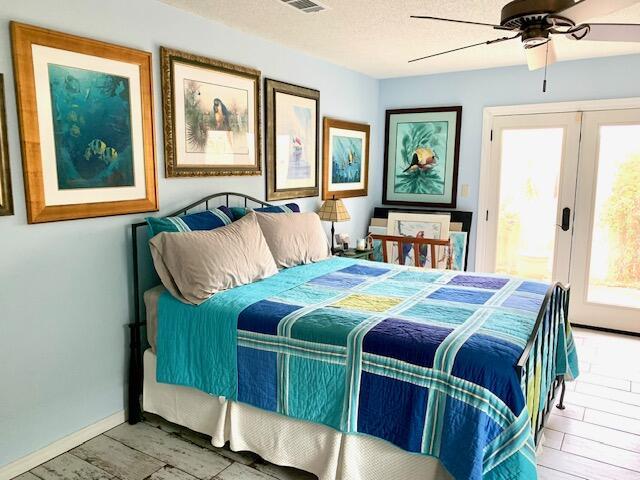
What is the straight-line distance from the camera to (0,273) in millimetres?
2146

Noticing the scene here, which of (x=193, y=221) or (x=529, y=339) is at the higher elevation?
(x=193, y=221)

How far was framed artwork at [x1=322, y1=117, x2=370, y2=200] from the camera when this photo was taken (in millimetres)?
4438

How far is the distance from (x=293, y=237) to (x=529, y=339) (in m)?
1.72

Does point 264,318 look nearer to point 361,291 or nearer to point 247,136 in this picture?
point 361,291

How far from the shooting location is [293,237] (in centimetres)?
323

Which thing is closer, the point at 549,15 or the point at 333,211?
the point at 549,15

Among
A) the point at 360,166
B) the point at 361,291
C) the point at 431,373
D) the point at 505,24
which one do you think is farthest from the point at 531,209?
the point at 431,373

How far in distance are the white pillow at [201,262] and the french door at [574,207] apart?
9.66 ft

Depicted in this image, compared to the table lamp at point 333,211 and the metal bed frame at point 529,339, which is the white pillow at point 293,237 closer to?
the metal bed frame at point 529,339

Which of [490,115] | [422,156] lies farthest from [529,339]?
[422,156]

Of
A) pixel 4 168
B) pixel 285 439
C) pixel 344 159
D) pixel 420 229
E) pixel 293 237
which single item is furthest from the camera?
pixel 420 229

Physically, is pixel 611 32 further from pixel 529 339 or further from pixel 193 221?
pixel 193 221

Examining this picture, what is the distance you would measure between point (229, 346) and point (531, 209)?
340cm

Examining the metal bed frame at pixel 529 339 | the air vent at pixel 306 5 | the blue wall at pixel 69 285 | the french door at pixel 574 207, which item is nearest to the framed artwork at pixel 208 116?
the blue wall at pixel 69 285
